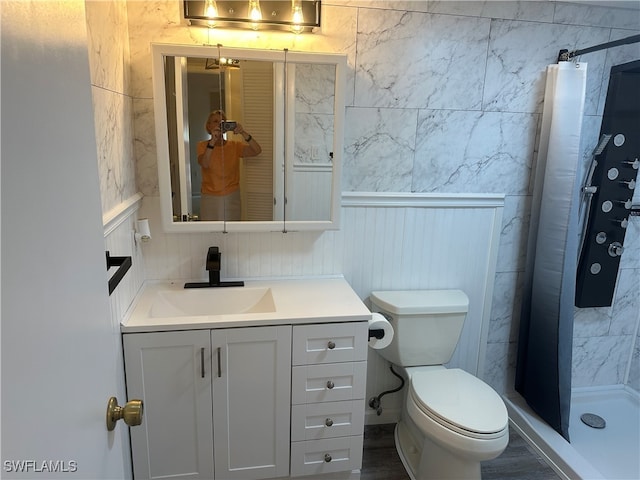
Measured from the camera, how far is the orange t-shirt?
185 cm

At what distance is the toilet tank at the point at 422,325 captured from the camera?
205 cm

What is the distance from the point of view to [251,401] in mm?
1734

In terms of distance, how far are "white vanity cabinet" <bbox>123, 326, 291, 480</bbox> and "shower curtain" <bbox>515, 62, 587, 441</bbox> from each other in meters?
1.34

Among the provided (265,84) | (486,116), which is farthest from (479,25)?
(265,84)

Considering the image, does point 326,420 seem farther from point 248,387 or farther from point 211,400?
point 211,400

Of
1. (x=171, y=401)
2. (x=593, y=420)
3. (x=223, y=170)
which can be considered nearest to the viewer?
(x=171, y=401)

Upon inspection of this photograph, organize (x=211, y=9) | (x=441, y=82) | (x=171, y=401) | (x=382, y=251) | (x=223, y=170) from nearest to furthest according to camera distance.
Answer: (x=171, y=401) → (x=211, y=9) → (x=223, y=170) → (x=441, y=82) → (x=382, y=251)

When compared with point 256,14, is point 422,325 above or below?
below

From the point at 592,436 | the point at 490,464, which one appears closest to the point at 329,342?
the point at 490,464

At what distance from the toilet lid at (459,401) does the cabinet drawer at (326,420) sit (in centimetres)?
27

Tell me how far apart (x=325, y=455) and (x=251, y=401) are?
415mm

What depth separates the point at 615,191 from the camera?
7.45 ft

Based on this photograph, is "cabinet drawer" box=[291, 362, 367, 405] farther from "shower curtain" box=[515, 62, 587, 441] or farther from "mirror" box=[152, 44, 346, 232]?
"shower curtain" box=[515, 62, 587, 441]

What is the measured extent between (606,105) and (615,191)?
0.44 metres
